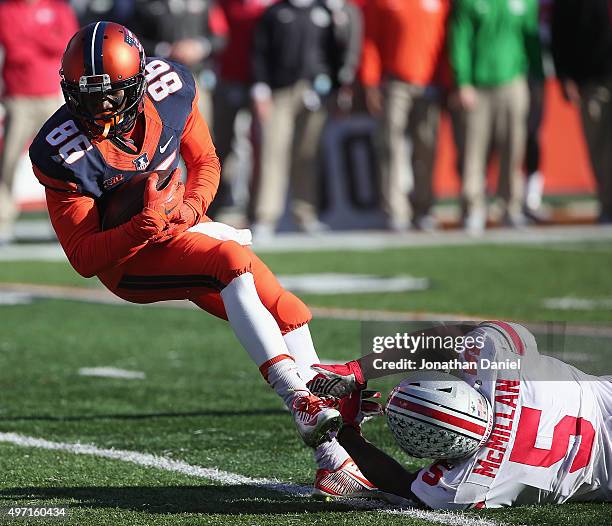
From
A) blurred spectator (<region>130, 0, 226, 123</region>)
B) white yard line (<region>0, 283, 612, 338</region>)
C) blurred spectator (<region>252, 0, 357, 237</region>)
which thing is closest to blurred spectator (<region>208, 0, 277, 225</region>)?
blurred spectator (<region>252, 0, 357, 237</region>)

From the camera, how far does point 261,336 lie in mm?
4695

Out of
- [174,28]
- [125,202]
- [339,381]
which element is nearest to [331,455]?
[339,381]

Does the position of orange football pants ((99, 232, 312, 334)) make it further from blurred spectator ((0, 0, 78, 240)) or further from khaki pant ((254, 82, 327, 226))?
khaki pant ((254, 82, 327, 226))

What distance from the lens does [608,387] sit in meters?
4.64

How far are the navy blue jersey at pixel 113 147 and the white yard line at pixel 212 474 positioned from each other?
39.7 inches

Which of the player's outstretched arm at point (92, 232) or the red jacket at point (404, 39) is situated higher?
the red jacket at point (404, 39)

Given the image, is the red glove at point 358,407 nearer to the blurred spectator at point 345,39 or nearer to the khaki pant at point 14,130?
the khaki pant at point 14,130

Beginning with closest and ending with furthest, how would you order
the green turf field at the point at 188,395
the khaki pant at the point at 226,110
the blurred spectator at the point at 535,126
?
the green turf field at the point at 188,395 < the khaki pant at the point at 226,110 < the blurred spectator at the point at 535,126

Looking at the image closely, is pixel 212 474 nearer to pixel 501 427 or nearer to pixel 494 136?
pixel 501 427

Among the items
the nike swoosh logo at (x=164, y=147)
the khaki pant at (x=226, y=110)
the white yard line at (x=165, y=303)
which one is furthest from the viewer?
the khaki pant at (x=226, y=110)

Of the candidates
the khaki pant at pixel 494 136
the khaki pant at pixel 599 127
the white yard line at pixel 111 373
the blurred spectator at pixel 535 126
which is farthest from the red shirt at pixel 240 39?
the white yard line at pixel 111 373

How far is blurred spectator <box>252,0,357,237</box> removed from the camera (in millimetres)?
12977

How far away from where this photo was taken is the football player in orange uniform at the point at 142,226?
4.75 metres

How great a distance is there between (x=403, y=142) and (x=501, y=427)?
950 centimetres
